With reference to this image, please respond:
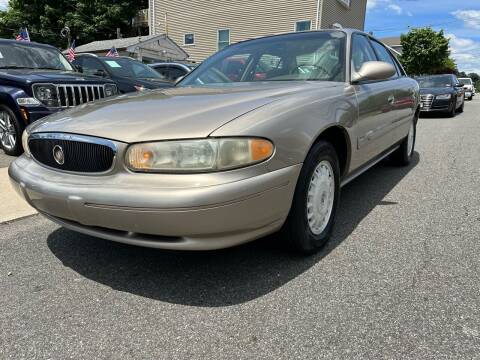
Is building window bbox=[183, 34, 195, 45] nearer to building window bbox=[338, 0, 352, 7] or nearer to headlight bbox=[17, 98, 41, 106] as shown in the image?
building window bbox=[338, 0, 352, 7]

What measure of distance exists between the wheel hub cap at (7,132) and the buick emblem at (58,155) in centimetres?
375

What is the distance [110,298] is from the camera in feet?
7.66

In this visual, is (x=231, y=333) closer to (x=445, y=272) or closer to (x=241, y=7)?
(x=445, y=272)

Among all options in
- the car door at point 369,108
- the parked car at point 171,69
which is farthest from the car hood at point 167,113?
the parked car at point 171,69

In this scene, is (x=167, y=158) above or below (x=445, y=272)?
above

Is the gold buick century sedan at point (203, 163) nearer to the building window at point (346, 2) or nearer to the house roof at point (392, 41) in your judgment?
the building window at point (346, 2)

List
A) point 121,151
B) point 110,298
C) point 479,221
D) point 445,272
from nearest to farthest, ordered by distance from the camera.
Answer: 1. point 121,151
2. point 110,298
3. point 445,272
4. point 479,221

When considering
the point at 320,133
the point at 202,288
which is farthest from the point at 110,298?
the point at 320,133

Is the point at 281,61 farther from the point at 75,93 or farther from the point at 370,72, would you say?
the point at 75,93

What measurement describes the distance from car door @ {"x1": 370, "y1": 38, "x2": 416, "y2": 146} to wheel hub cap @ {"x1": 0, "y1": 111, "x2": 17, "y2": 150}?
4.68 m

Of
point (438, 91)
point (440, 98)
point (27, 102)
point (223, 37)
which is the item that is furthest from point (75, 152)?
point (223, 37)

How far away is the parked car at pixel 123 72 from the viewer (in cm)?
797

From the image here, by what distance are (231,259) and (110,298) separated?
80cm

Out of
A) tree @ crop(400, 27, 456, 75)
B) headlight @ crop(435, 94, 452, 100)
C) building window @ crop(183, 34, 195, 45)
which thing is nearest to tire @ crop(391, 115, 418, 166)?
headlight @ crop(435, 94, 452, 100)
